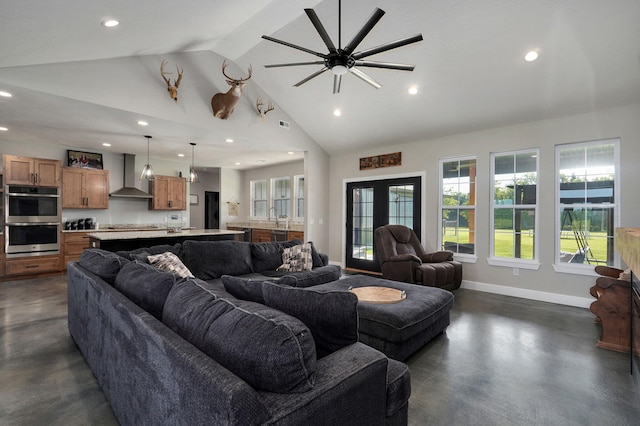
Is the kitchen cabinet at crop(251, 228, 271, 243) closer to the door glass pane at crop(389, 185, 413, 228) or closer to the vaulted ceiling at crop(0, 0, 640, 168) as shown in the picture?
the vaulted ceiling at crop(0, 0, 640, 168)

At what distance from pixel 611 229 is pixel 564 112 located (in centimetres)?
172

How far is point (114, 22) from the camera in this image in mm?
2686

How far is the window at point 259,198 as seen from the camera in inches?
358

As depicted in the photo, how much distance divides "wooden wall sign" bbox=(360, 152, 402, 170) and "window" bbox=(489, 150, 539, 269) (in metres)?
1.69

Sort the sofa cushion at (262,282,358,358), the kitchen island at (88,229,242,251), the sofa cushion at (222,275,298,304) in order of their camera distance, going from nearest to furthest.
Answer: the sofa cushion at (262,282,358,358) < the sofa cushion at (222,275,298,304) < the kitchen island at (88,229,242,251)

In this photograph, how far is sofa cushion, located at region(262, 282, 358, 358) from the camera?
50.0 inches

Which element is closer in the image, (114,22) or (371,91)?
(114,22)

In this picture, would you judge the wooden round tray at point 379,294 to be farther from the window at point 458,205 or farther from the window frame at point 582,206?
the window frame at point 582,206

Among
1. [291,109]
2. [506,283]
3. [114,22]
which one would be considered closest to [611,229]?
[506,283]

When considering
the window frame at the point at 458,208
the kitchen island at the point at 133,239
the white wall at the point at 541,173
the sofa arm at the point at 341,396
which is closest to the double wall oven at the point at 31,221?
the kitchen island at the point at 133,239

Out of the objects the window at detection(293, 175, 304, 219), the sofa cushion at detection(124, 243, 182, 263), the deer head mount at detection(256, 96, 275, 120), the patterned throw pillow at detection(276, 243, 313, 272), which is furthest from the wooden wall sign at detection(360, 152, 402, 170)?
the sofa cushion at detection(124, 243, 182, 263)

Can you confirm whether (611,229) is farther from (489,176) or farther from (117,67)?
(117,67)

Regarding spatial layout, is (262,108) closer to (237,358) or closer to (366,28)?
(366,28)

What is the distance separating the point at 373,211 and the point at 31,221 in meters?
6.45
